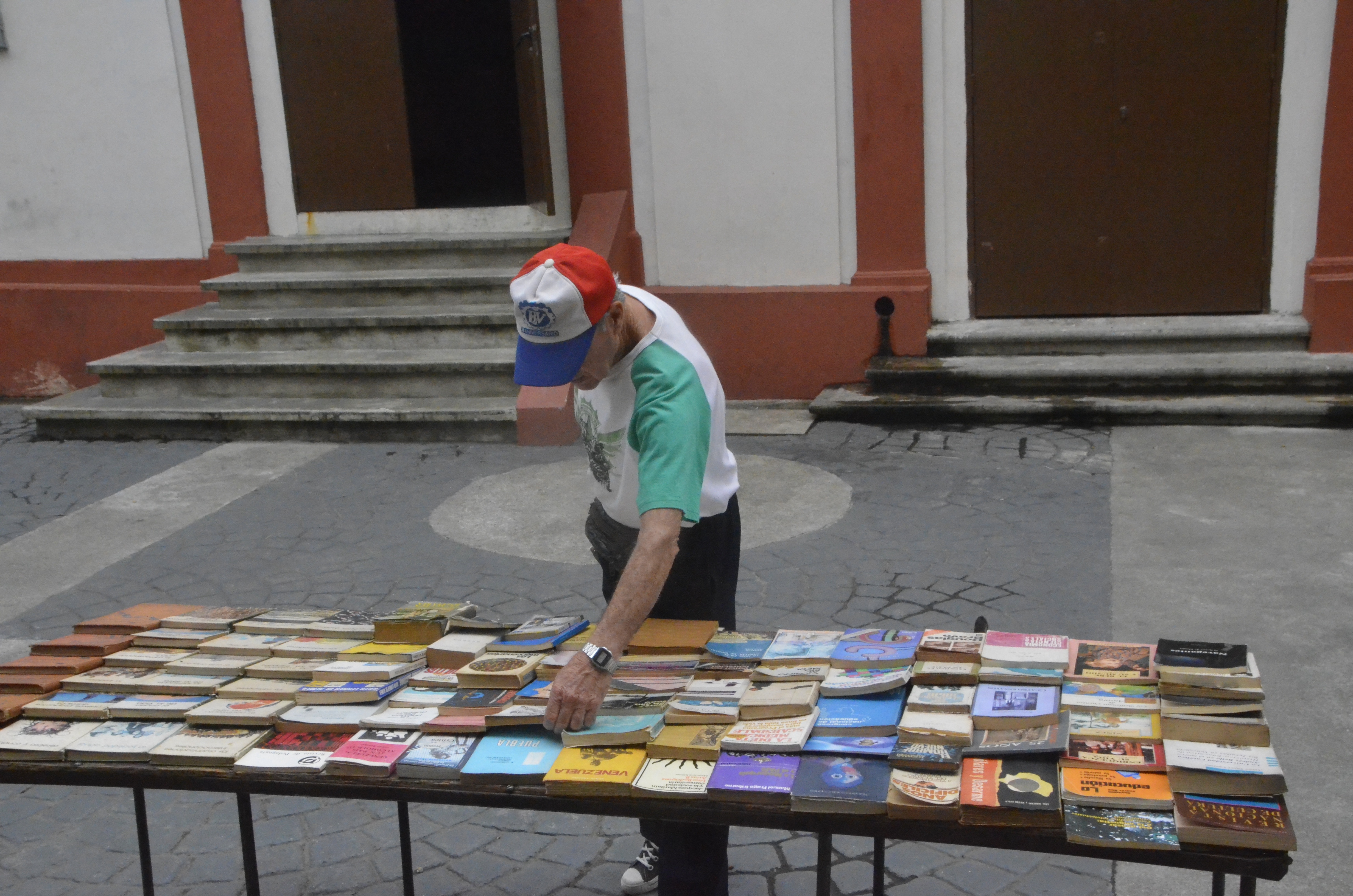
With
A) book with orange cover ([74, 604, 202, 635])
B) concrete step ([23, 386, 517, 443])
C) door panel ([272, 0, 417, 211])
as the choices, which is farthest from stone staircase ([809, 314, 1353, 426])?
book with orange cover ([74, 604, 202, 635])

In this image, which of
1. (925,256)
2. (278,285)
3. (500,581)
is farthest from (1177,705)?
(278,285)

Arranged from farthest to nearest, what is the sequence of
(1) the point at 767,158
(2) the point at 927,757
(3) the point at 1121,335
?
1. (1) the point at 767,158
2. (3) the point at 1121,335
3. (2) the point at 927,757

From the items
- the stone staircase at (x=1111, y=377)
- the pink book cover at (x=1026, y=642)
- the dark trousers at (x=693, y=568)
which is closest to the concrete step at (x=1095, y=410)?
the stone staircase at (x=1111, y=377)

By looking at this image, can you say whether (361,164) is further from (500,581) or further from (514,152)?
(500,581)

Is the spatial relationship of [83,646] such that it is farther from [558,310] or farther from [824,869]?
[824,869]

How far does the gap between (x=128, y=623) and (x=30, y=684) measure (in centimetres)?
41

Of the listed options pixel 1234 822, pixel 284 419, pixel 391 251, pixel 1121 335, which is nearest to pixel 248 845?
pixel 1234 822

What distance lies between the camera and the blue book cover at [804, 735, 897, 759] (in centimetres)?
241

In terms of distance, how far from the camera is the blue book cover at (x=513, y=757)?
2447mm

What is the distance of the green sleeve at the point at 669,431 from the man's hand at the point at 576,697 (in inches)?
14.0

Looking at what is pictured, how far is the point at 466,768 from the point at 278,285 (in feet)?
25.3

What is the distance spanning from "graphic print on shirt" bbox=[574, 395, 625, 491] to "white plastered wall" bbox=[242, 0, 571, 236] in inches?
251

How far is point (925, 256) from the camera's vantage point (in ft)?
28.9

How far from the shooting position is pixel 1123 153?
8.47m
